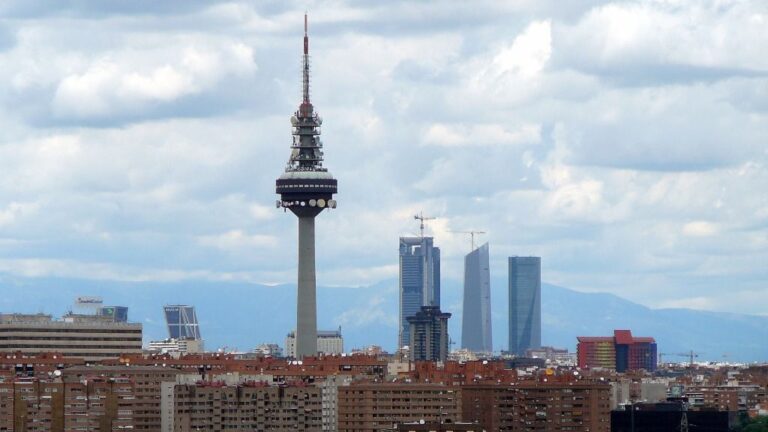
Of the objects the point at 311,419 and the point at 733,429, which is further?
the point at 733,429

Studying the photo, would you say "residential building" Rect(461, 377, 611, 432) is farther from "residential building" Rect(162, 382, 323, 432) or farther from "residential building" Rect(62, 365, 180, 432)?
"residential building" Rect(62, 365, 180, 432)

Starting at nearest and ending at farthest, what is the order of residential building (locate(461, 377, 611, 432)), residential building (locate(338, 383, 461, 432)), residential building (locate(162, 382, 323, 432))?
residential building (locate(162, 382, 323, 432)) → residential building (locate(338, 383, 461, 432)) → residential building (locate(461, 377, 611, 432))

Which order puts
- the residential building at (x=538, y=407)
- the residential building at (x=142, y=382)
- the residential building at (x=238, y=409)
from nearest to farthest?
1. the residential building at (x=238, y=409)
2. the residential building at (x=142, y=382)
3. the residential building at (x=538, y=407)

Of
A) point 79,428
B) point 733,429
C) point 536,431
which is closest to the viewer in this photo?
point 79,428

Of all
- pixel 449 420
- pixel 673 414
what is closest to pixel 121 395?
pixel 449 420

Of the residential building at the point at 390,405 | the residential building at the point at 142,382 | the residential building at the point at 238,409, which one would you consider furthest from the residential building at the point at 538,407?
the residential building at the point at 142,382

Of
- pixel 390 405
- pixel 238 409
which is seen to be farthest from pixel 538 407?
pixel 238 409

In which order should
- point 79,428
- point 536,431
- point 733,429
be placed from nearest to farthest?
point 79,428 → point 536,431 → point 733,429

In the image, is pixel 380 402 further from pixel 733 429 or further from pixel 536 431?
pixel 733 429

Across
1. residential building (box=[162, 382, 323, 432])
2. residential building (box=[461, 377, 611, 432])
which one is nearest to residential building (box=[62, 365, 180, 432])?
residential building (box=[162, 382, 323, 432])

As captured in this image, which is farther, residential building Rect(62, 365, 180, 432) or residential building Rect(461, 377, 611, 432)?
residential building Rect(461, 377, 611, 432)

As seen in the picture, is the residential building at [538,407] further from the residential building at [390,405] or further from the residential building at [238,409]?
the residential building at [238,409]

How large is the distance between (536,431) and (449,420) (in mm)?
12171

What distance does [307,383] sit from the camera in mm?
192000
